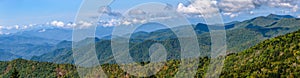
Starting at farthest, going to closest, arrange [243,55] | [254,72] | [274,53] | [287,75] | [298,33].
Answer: [243,55] < [298,33] < [274,53] < [254,72] < [287,75]

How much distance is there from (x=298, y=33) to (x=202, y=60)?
41333 mm

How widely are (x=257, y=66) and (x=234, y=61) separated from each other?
102ft

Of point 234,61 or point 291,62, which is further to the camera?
point 234,61

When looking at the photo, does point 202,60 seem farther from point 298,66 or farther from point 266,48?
point 298,66

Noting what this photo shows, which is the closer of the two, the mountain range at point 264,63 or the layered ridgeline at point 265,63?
the mountain range at point 264,63

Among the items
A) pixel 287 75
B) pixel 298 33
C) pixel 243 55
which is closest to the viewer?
pixel 287 75

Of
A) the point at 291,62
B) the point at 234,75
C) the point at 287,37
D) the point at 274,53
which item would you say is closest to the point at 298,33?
the point at 287,37

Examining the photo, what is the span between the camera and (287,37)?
163625 millimetres

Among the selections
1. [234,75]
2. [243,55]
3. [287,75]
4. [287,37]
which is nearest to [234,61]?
[243,55]

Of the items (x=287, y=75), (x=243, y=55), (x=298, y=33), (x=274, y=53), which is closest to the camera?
(x=287, y=75)

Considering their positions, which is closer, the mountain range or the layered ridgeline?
the mountain range

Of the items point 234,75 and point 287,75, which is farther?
point 234,75

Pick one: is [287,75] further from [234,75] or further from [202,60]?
[202,60]

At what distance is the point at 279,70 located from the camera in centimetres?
13088
